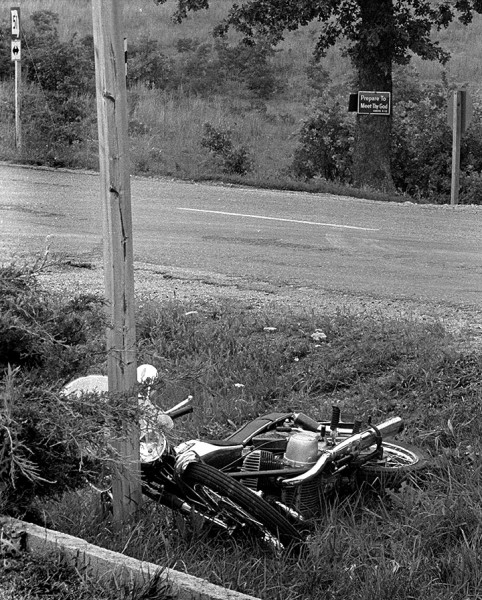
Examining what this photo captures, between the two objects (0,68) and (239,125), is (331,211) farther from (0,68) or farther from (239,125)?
(0,68)

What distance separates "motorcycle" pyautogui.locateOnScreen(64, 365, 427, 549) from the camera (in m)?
3.87

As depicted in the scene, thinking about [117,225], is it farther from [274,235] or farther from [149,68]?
[149,68]

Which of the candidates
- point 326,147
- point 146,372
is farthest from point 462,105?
point 146,372

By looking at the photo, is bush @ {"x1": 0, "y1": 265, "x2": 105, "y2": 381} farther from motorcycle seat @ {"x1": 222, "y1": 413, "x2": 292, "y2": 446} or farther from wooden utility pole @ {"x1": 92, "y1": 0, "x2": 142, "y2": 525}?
motorcycle seat @ {"x1": 222, "y1": 413, "x2": 292, "y2": 446}

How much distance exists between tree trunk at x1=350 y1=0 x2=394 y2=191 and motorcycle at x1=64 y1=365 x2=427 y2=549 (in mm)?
16909

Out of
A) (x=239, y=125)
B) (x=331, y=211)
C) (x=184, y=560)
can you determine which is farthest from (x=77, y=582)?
(x=239, y=125)

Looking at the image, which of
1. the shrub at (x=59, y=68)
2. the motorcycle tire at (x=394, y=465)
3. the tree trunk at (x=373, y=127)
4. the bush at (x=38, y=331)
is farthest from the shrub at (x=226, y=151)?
the bush at (x=38, y=331)

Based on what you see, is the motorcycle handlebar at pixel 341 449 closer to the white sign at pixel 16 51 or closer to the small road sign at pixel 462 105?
the small road sign at pixel 462 105

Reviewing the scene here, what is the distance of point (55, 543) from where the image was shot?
3395 mm

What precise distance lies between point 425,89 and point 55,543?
81.8 ft

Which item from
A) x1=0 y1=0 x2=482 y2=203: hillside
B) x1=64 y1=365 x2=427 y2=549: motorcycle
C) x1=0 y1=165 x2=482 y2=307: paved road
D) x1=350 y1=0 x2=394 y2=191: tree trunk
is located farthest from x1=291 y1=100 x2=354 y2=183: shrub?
x1=64 y1=365 x2=427 y2=549: motorcycle

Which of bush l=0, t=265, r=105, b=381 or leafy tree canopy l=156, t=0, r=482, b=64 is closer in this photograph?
bush l=0, t=265, r=105, b=381

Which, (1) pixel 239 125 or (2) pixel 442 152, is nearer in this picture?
(2) pixel 442 152

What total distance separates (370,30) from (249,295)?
12626 mm
